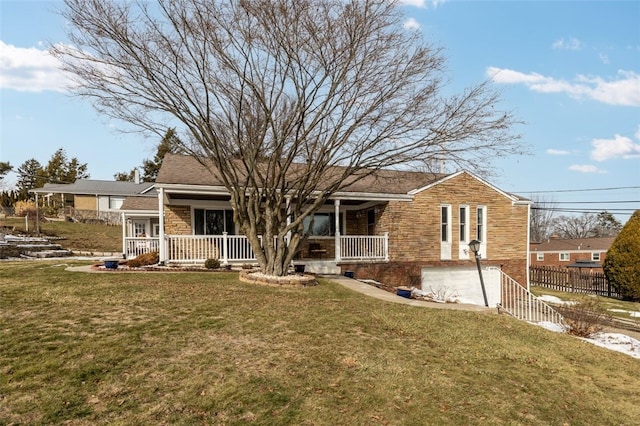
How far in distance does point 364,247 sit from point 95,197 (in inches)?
1407

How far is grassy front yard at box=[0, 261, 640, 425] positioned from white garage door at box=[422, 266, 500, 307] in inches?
342

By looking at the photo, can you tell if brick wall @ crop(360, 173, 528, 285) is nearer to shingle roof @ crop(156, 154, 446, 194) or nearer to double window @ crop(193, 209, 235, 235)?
shingle roof @ crop(156, 154, 446, 194)

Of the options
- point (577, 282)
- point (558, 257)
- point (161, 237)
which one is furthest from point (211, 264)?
point (558, 257)

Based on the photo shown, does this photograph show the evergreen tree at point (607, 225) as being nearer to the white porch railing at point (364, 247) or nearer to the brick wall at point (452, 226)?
the brick wall at point (452, 226)

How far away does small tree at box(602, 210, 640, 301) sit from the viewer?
19.8 metres

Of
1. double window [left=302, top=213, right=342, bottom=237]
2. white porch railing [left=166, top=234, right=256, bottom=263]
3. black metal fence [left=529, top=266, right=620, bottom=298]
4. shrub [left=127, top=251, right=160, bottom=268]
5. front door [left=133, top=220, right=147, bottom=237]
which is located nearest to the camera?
shrub [left=127, top=251, right=160, bottom=268]

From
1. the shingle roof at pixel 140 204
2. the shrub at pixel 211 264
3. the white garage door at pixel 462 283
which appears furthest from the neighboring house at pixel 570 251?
the shingle roof at pixel 140 204

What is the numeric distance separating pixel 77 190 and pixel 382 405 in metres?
44.5

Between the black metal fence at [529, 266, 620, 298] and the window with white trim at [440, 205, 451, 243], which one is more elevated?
the window with white trim at [440, 205, 451, 243]

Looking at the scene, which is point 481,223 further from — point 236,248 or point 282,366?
point 282,366

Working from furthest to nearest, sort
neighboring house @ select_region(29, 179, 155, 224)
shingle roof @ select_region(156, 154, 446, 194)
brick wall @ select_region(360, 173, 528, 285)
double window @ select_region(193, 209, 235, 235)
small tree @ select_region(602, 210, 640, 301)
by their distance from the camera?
neighboring house @ select_region(29, 179, 155, 224)
small tree @ select_region(602, 210, 640, 301)
brick wall @ select_region(360, 173, 528, 285)
double window @ select_region(193, 209, 235, 235)
shingle roof @ select_region(156, 154, 446, 194)

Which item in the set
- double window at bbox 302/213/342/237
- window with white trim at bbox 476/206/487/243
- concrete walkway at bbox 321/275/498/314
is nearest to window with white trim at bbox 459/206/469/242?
window with white trim at bbox 476/206/487/243

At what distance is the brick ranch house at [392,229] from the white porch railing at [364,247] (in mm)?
42

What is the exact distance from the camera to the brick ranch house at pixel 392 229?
50.9 feet
